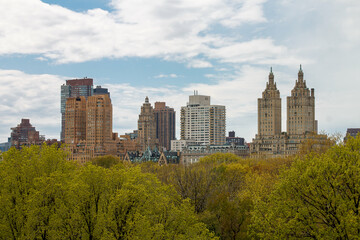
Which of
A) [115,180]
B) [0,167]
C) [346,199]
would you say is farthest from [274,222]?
[0,167]

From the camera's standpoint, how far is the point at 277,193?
56.8 metres

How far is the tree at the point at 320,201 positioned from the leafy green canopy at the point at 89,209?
335 inches

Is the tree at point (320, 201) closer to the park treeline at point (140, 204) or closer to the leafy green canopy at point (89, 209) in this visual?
the park treeline at point (140, 204)

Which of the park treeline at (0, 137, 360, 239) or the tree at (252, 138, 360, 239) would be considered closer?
the tree at (252, 138, 360, 239)

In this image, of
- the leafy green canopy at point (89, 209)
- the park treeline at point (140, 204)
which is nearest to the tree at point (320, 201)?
the park treeline at point (140, 204)

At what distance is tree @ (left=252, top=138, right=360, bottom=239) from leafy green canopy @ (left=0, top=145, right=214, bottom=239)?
335 inches

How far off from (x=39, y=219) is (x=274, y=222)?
24.9 m

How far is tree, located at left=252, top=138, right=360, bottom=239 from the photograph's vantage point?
4966 centimetres

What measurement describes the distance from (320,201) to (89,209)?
79.3ft

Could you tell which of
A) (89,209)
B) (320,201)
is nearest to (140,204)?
(89,209)

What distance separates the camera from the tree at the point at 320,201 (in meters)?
49.7

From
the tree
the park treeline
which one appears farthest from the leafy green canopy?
the tree

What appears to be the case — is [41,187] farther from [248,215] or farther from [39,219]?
[248,215]

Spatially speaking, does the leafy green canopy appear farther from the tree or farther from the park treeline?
the tree
